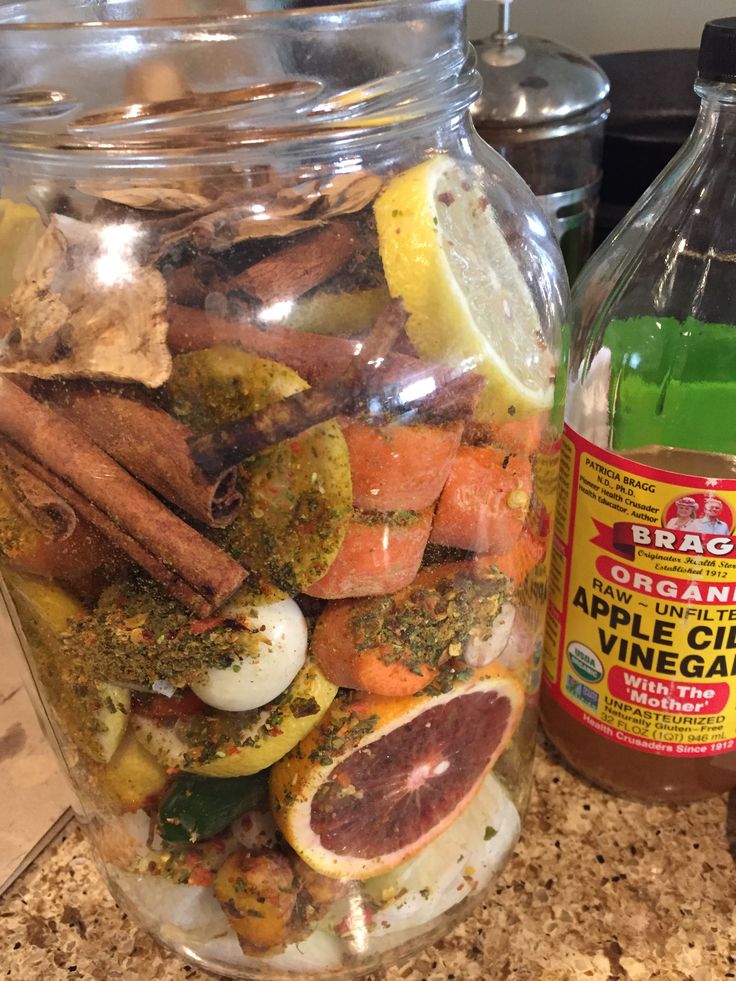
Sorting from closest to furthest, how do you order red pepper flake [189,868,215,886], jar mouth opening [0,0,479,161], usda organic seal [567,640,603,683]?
jar mouth opening [0,0,479,161], red pepper flake [189,868,215,886], usda organic seal [567,640,603,683]

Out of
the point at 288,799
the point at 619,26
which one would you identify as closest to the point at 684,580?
the point at 288,799

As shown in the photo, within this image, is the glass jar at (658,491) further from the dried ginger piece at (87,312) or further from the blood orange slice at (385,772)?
the dried ginger piece at (87,312)

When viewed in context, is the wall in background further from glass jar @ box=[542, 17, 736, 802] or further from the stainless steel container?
glass jar @ box=[542, 17, 736, 802]

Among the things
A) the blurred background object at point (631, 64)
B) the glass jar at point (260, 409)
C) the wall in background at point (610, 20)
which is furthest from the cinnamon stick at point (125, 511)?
the wall in background at point (610, 20)

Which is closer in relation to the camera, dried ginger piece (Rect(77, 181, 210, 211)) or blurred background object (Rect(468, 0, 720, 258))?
dried ginger piece (Rect(77, 181, 210, 211))

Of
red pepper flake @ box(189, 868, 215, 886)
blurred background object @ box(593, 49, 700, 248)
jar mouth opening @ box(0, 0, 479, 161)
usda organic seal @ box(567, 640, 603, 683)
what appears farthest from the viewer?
blurred background object @ box(593, 49, 700, 248)

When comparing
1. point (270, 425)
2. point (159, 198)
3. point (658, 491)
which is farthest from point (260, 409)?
point (658, 491)

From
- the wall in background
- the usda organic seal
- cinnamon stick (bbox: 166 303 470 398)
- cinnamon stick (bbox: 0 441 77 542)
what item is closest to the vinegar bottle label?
the usda organic seal
